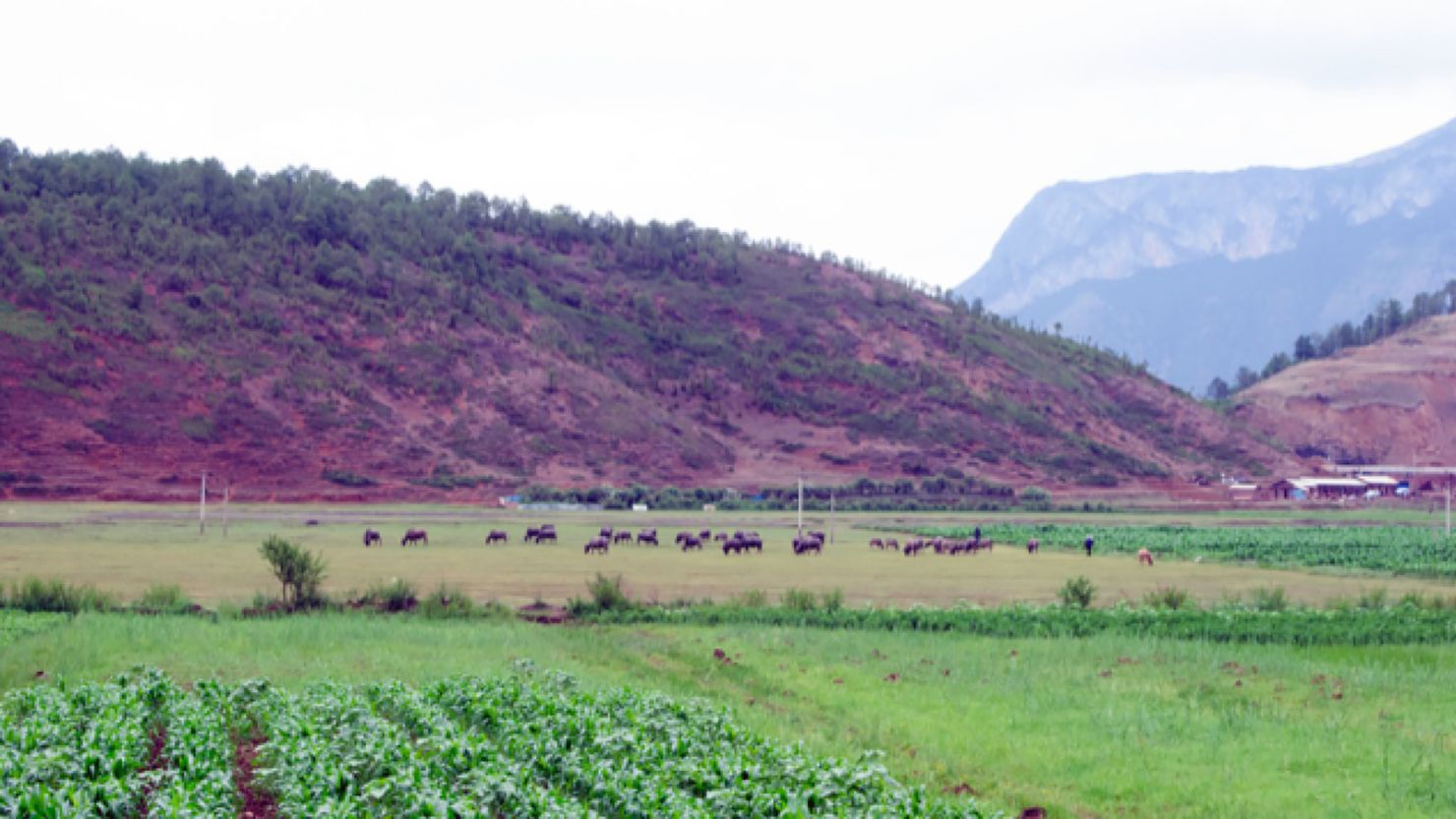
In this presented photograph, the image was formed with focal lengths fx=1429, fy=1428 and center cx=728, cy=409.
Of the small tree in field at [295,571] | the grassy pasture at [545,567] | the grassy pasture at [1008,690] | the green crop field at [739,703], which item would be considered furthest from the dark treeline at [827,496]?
the grassy pasture at [1008,690]

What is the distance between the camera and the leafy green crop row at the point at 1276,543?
53469 mm

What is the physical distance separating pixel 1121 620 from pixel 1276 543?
120 ft

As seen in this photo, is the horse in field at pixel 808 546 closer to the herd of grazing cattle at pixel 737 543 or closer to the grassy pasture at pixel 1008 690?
the herd of grazing cattle at pixel 737 543

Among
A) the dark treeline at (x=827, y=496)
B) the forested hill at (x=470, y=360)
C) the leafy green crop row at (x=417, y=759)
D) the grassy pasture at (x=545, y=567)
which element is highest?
the forested hill at (x=470, y=360)

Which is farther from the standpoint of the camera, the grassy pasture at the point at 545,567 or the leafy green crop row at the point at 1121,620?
the grassy pasture at the point at 545,567

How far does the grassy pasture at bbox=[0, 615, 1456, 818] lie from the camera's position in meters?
16.1

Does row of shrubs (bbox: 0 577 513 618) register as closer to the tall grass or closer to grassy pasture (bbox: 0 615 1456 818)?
the tall grass

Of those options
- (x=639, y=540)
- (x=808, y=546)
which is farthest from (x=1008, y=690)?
(x=639, y=540)

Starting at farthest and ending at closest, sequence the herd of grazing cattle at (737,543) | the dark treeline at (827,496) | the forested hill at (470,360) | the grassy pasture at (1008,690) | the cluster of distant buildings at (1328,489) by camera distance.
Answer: the cluster of distant buildings at (1328,489) < the dark treeline at (827,496) < the forested hill at (470,360) < the herd of grazing cattle at (737,543) < the grassy pasture at (1008,690)

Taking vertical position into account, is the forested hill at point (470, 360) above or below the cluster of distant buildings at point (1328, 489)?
above

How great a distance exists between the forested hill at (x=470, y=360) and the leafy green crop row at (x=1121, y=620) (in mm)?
59813

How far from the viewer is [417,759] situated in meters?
13.9

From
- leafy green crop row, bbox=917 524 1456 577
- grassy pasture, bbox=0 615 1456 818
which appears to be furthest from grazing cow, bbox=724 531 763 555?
grassy pasture, bbox=0 615 1456 818

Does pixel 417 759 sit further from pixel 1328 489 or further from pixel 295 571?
pixel 1328 489
